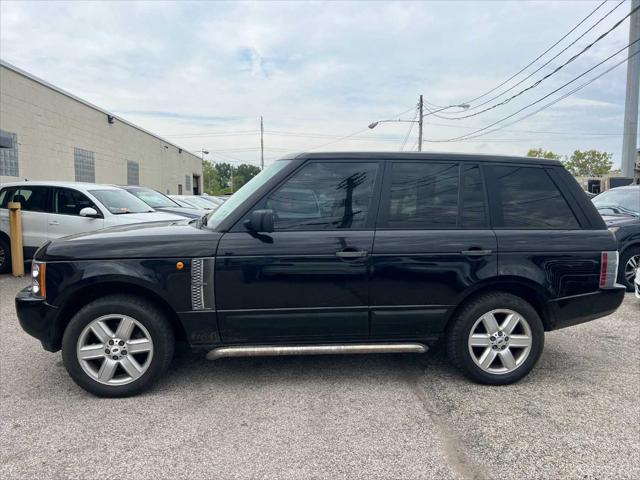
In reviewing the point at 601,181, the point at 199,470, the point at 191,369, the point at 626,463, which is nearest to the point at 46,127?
the point at 191,369

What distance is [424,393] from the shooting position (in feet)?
11.2

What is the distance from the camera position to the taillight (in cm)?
356

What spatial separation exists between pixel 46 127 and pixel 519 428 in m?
17.2

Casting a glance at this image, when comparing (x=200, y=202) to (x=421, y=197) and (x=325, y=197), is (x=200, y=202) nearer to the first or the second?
(x=325, y=197)

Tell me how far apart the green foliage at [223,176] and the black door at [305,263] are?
204 feet

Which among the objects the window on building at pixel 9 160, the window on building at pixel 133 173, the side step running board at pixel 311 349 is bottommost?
the side step running board at pixel 311 349

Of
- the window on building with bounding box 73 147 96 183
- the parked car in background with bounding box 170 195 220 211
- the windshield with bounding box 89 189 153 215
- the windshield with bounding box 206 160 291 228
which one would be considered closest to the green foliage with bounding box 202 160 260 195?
the window on building with bounding box 73 147 96 183

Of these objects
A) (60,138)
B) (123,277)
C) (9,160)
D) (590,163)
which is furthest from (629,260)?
(590,163)

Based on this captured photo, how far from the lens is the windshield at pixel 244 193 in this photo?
11.5ft

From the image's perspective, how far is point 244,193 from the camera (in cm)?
359

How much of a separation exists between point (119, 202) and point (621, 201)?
9.20 meters

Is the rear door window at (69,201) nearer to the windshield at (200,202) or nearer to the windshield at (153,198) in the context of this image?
the windshield at (153,198)

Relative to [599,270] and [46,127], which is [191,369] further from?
[46,127]

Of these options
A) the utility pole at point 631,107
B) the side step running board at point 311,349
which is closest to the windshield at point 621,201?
the side step running board at point 311,349
